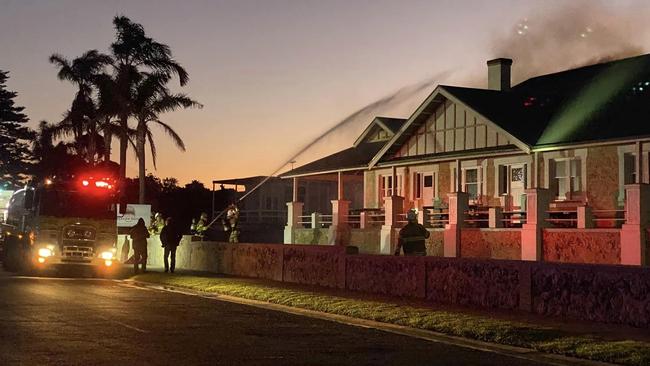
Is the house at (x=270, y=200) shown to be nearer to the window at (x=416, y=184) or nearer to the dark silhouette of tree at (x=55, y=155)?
the dark silhouette of tree at (x=55, y=155)

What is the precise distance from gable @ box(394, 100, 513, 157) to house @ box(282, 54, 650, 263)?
5 centimetres

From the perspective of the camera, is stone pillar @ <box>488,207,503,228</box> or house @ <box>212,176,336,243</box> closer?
stone pillar @ <box>488,207,503,228</box>

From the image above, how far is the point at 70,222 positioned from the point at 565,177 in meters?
16.6

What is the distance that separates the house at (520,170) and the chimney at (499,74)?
0.17ft

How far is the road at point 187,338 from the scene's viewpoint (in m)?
10.1

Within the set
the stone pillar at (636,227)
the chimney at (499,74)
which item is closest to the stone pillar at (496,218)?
the stone pillar at (636,227)

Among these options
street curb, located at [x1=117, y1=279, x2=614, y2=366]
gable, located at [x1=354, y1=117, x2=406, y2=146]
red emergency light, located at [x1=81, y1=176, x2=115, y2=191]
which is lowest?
street curb, located at [x1=117, y1=279, x2=614, y2=366]

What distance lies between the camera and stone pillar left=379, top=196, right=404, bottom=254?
2997cm

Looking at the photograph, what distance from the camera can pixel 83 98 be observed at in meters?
49.1

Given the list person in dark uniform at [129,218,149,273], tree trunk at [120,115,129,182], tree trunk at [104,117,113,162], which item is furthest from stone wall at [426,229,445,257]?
tree trunk at [104,117,113,162]

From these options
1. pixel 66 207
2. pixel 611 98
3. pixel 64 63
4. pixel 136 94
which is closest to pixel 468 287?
pixel 611 98

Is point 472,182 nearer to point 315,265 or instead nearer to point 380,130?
point 380,130

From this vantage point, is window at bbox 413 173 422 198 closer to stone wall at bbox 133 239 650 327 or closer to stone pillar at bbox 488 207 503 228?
stone pillar at bbox 488 207 503 228

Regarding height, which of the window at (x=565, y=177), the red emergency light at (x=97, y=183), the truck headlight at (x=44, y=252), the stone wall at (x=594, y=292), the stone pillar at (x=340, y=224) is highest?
the window at (x=565, y=177)
